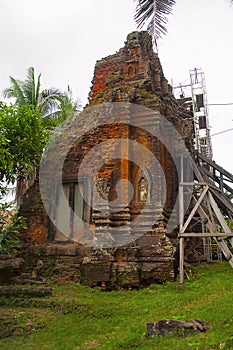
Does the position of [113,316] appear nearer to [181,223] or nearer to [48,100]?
[181,223]

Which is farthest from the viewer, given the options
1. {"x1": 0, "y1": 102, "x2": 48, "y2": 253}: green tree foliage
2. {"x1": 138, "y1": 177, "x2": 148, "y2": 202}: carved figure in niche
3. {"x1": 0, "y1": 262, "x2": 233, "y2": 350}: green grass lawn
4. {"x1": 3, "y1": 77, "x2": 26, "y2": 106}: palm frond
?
{"x1": 3, "y1": 77, "x2": 26, "y2": 106}: palm frond

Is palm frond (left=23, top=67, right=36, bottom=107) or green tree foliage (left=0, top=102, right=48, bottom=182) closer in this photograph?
green tree foliage (left=0, top=102, right=48, bottom=182)

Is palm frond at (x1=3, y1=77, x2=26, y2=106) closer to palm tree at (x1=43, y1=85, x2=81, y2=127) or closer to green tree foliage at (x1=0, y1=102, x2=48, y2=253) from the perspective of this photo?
palm tree at (x1=43, y1=85, x2=81, y2=127)

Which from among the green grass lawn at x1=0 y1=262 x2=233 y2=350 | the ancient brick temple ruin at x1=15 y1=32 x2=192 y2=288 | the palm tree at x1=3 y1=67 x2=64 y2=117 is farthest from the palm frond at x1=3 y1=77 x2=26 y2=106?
the green grass lawn at x1=0 y1=262 x2=233 y2=350

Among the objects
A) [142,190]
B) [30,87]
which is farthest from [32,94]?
[142,190]

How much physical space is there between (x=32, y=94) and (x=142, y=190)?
12.8 meters

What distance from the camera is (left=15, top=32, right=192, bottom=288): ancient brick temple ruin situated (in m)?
8.86

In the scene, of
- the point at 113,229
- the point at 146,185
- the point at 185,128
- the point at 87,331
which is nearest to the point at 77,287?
the point at 113,229

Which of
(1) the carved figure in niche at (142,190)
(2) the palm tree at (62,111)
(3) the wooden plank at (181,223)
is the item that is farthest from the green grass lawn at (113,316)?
(2) the palm tree at (62,111)

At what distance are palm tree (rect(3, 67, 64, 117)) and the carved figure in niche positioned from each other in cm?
1190

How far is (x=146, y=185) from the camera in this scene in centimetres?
1001

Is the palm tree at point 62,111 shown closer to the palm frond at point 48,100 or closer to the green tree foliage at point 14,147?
the palm frond at point 48,100

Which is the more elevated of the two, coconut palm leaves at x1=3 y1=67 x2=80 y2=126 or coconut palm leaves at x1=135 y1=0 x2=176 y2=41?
coconut palm leaves at x1=3 y1=67 x2=80 y2=126

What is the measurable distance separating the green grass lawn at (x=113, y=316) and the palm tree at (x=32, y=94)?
1388 centimetres
